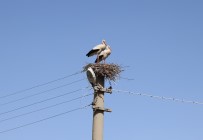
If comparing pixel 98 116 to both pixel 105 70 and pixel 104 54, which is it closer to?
pixel 105 70

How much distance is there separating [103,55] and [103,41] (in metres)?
1.20

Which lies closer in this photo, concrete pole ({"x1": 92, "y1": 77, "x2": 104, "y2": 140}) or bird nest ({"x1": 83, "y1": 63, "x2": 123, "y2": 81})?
concrete pole ({"x1": 92, "y1": 77, "x2": 104, "y2": 140})

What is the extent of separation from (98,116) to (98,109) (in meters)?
0.19

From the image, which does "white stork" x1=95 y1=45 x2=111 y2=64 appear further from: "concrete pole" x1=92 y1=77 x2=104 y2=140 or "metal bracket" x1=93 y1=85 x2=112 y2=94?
"concrete pole" x1=92 y1=77 x2=104 y2=140

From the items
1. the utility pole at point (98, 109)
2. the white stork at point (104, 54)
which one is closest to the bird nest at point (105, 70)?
the utility pole at point (98, 109)

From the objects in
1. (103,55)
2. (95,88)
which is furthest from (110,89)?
(103,55)

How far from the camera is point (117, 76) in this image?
485 inches

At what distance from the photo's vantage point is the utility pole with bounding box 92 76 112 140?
1026cm

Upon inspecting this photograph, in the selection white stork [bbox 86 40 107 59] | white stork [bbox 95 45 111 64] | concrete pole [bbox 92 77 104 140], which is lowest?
concrete pole [bbox 92 77 104 140]

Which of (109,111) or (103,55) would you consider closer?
(109,111)

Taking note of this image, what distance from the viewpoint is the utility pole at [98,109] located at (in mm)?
10257

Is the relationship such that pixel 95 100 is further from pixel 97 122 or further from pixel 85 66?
pixel 85 66

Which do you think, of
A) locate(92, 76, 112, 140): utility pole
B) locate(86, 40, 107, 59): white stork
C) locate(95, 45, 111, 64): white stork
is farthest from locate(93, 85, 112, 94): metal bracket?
locate(86, 40, 107, 59): white stork

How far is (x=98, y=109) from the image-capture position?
1070 cm
